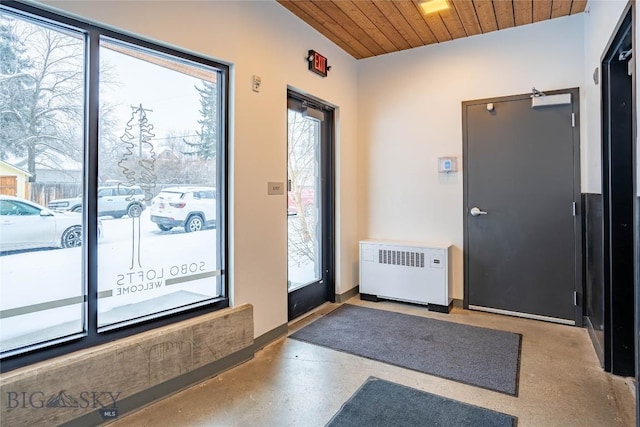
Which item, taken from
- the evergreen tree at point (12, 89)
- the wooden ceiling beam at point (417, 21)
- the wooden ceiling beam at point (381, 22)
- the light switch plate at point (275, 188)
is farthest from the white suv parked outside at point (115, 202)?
the wooden ceiling beam at point (417, 21)

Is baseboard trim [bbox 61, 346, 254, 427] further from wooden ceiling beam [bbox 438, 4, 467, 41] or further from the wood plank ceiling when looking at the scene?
wooden ceiling beam [bbox 438, 4, 467, 41]

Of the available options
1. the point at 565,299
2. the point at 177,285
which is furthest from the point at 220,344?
the point at 565,299

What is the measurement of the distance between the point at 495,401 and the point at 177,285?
84.1 inches

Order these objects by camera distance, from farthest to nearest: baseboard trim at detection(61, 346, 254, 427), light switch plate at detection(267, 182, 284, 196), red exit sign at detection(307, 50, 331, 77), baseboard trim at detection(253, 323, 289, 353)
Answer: red exit sign at detection(307, 50, 331, 77), light switch plate at detection(267, 182, 284, 196), baseboard trim at detection(253, 323, 289, 353), baseboard trim at detection(61, 346, 254, 427)

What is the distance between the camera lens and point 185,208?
2.49 m

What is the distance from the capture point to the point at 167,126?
7.87 ft

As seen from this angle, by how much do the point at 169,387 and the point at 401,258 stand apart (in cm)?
259

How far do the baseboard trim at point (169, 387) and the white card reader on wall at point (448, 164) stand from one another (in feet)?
8.83

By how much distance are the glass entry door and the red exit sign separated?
1.04 feet

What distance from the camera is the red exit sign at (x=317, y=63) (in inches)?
139

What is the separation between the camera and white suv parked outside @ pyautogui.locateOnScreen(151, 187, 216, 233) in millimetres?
2363

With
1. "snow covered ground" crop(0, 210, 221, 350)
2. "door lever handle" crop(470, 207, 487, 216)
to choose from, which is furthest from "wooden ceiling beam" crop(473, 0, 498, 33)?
"snow covered ground" crop(0, 210, 221, 350)

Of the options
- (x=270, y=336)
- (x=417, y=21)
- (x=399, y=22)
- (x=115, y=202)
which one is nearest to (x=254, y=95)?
(x=115, y=202)

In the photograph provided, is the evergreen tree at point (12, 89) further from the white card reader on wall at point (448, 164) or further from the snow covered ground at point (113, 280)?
the white card reader on wall at point (448, 164)
